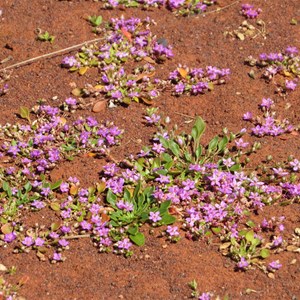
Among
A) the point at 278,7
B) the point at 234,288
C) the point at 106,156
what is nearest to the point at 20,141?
the point at 106,156

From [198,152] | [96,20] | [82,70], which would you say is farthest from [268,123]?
[96,20]

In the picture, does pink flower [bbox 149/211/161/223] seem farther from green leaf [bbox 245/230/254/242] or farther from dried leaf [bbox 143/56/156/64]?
dried leaf [bbox 143/56/156/64]

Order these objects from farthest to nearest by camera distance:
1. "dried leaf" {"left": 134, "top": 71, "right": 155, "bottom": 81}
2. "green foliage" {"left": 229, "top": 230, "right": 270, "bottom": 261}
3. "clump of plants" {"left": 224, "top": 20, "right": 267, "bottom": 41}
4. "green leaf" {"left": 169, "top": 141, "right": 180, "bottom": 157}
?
"clump of plants" {"left": 224, "top": 20, "right": 267, "bottom": 41} → "dried leaf" {"left": 134, "top": 71, "right": 155, "bottom": 81} → "green leaf" {"left": 169, "top": 141, "right": 180, "bottom": 157} → "green foliage" {"left": 229, "top": 230, "right": 270, "bottom": 261}

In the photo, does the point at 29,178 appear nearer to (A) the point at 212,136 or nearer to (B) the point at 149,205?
(B) the point at 149,205

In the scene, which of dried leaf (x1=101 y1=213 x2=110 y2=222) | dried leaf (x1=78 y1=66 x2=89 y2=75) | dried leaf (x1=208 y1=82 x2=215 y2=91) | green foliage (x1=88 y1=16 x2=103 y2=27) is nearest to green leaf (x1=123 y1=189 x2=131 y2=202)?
dried leaf (x1=101 y1=213 x2=110 y2=222)

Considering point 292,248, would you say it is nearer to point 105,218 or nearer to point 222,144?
point 222,144

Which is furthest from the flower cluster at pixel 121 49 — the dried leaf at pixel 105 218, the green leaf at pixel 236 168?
the dried leaf at pixel 105 218

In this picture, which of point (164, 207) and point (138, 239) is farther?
point (164, 207)
